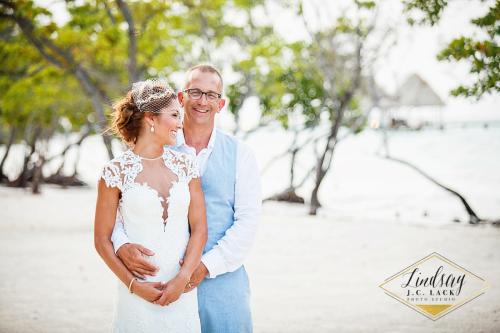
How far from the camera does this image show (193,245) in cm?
282

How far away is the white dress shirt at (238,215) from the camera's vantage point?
294 cm

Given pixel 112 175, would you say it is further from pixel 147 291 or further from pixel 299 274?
pixel 299 274

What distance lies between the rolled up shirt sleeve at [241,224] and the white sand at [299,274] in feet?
7.97

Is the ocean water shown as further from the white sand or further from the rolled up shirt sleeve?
the rolled up shirt sleeve

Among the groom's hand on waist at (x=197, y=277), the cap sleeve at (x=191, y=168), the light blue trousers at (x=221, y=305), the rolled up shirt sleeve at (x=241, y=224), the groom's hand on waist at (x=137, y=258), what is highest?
the cap sleeve at (x=191, y=168)

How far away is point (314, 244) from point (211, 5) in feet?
29.7

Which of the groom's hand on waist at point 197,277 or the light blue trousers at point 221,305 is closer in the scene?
the groom's hand on waist at point 197,277

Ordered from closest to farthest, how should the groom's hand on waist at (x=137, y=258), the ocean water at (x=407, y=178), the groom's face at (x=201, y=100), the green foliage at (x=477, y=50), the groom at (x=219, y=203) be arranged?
the groom's hand on waist at (x=137, y=258) < the groom at (x=219, y=203) < the groom's face at (x=201, y=100) < the green foliage at (x=477, y=50) < the ocean water at (x=407, y=178)

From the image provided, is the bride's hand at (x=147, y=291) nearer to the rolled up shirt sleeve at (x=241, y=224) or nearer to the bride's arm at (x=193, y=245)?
the bride's arm at (x=193, y=245)

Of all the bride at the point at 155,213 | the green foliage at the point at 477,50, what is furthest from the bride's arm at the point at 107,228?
the green foliage at the point at 477,50

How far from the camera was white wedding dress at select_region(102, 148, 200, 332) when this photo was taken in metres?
2.77

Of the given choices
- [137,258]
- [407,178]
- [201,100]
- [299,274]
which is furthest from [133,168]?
[407,178]

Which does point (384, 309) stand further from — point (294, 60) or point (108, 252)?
point (294, 60)

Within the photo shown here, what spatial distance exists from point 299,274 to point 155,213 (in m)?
5.26
